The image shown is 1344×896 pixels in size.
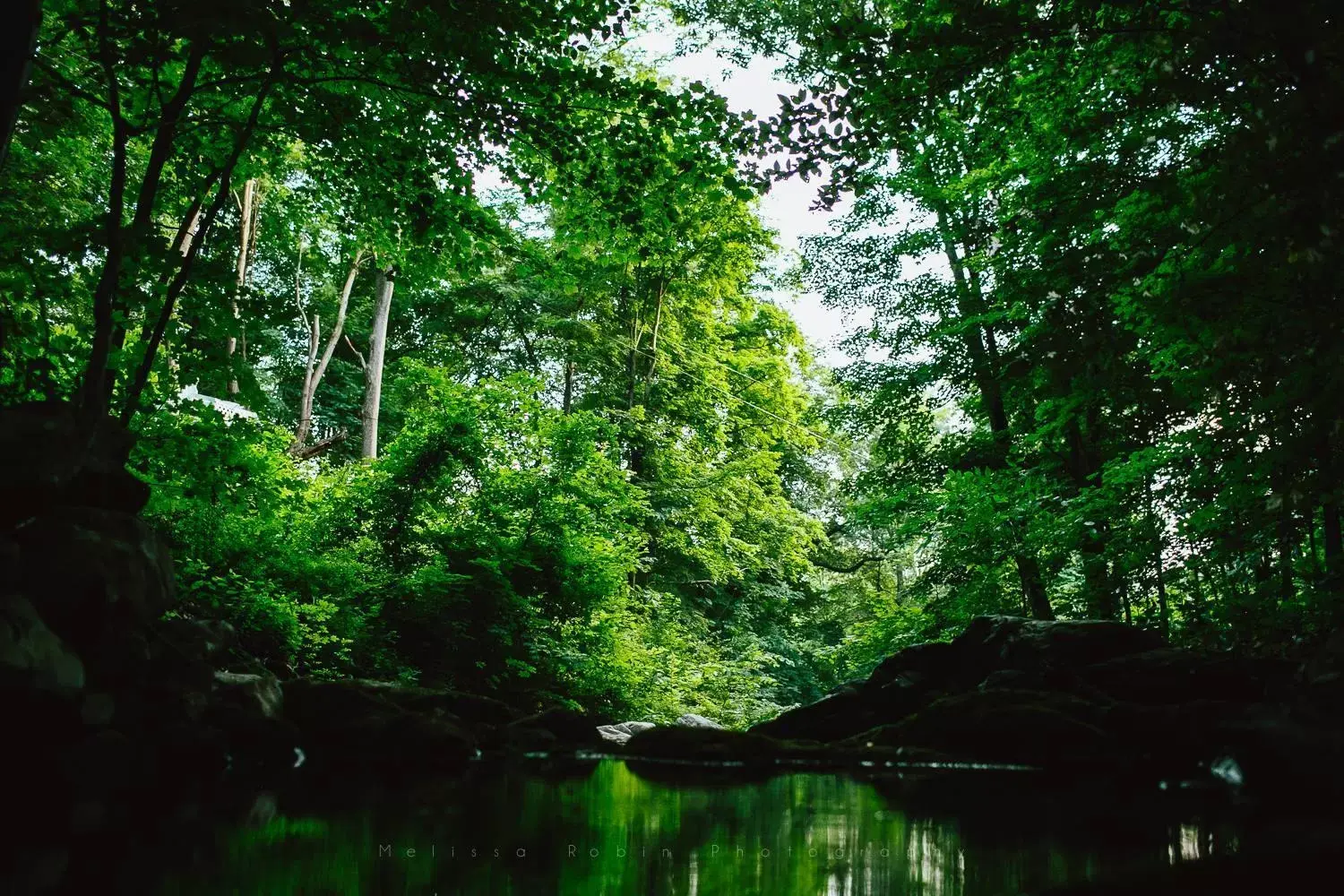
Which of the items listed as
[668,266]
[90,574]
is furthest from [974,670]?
[668,266]

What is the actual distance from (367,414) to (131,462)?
11.4 meters

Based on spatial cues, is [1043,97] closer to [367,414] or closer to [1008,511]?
[1008,511]

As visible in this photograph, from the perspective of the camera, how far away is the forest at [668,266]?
512cm

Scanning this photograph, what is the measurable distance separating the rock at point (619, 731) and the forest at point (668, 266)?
187 centimetres

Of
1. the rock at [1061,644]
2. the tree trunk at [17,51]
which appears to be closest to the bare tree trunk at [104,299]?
the tree trunk at [17,51]

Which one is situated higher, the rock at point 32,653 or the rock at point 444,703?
the rock at point 32,653

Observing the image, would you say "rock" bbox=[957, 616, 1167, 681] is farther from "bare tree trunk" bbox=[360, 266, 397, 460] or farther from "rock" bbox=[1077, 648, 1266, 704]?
"bare tree trunk" bbox=[360, 266, 397, 460]

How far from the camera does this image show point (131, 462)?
7117 millimetres

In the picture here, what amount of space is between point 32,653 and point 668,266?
16411mm

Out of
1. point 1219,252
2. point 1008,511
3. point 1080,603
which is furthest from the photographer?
point 1080,603

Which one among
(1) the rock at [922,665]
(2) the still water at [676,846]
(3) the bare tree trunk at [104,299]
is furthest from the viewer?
(1) the rock at [922,665]

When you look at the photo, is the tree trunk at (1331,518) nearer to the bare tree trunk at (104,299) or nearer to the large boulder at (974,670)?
the large boulder at (974,670)

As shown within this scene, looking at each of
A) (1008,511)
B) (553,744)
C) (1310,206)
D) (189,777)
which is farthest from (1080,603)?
(189,777)

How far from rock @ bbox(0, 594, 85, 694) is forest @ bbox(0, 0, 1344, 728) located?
1188 millimetres
